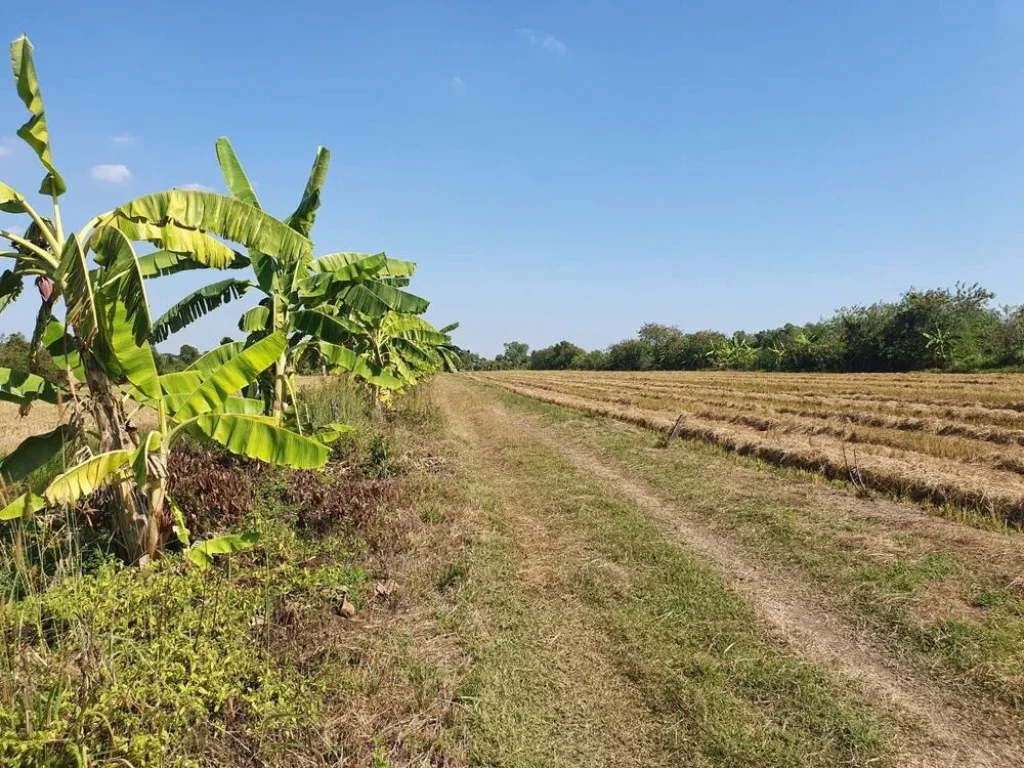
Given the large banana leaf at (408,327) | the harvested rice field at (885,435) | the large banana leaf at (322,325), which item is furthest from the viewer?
the large banana leaf at (408,327)

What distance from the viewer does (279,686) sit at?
3088 mm

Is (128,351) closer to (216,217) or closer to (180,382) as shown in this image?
(180,382)

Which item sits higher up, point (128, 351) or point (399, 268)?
point (399, 268)

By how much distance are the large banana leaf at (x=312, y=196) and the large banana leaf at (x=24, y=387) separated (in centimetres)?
433

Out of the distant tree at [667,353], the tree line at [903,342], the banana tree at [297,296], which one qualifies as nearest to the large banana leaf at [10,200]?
the banana tree at [297,296]

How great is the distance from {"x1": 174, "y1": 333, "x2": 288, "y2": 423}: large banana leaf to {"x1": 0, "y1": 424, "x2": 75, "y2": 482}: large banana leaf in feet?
3.46

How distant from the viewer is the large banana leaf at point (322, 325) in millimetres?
7872

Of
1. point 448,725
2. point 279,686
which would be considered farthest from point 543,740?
point 279,686

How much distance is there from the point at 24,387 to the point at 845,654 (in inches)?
300

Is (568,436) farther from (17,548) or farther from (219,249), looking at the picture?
(17,548)

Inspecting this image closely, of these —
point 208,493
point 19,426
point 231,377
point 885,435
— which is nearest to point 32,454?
point 208,493

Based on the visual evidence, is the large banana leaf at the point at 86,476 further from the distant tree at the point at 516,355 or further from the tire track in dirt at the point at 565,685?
the distant tree at the point at 516,355

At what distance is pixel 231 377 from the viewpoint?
4.99 metres

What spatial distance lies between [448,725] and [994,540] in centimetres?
640
